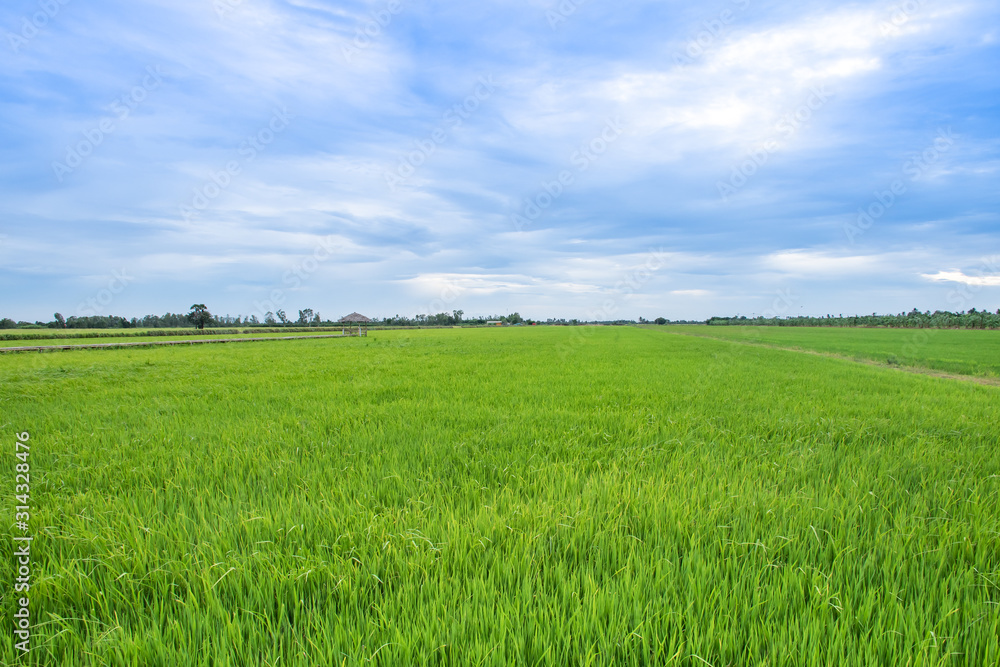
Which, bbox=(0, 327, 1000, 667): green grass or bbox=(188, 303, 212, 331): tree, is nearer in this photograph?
bbox=(0, 327, 1000, 667): green grass

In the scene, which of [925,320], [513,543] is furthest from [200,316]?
[925,320]

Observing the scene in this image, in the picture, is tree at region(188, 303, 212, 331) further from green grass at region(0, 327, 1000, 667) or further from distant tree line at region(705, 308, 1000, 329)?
distant tree line at region(705, 308, 1000, 329)

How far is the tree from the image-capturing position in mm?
82750

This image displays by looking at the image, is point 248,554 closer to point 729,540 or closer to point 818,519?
point 729,540

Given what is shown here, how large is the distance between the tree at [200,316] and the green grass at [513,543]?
317 ft

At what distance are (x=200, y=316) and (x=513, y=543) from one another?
104m

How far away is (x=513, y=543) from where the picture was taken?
253 centimetres

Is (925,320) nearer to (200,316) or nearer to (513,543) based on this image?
(513,543)

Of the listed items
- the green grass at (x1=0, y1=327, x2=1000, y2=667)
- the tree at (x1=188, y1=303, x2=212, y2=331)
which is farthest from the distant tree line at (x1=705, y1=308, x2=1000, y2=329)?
the tree at (x1=188, y1=303, x2=212, y2=331)

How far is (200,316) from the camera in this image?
83.6 m

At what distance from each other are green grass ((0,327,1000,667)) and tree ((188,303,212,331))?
317 feet

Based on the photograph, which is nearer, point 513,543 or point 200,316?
point 513,543

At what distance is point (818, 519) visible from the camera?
282cm

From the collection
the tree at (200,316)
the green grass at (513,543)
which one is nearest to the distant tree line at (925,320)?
the green grass at (513,543)
